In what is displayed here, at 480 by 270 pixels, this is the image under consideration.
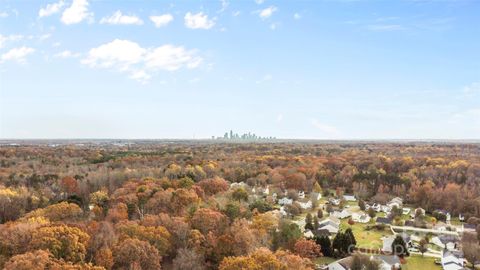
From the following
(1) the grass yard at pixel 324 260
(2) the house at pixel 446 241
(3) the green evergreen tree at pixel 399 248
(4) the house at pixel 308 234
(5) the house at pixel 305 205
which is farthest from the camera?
(5) the house at pixel 305 205

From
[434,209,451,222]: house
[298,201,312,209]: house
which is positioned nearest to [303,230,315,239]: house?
[298,201,312,209]: house

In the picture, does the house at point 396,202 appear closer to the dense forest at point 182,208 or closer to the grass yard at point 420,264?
the dense forest at point 182,208

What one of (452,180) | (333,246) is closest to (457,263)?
(333,246)

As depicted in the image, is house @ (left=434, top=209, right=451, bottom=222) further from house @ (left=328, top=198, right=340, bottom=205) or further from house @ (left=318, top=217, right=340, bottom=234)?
house @ (left=318, top=217, right=340, bottom=234)

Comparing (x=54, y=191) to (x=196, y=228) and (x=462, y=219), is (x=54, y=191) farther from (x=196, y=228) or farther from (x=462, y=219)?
(x=462, y=219)

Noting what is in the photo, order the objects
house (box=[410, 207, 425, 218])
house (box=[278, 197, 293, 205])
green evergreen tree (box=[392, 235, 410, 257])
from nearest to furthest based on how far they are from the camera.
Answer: green evergreen tree (box=[392, 235, 410, 257]), house (box=[410, 207, 425, 218]), house (box=[278, 197, 293, 205])

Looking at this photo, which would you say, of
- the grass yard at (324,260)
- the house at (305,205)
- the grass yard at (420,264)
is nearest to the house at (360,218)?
the house at (305,205)
